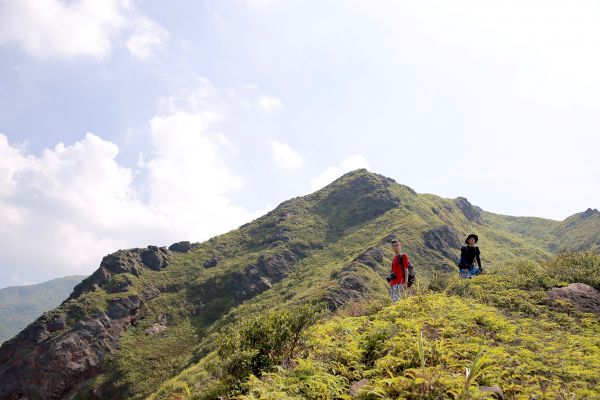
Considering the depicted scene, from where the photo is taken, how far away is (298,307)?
865 centimetres

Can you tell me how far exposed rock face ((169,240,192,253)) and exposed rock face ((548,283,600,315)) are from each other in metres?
74.3

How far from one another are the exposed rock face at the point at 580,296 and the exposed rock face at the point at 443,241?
52324mm

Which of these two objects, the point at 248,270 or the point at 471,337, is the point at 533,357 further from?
the point at 248,270

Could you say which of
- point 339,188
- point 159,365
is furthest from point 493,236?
point 159,365

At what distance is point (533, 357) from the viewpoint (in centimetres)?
665

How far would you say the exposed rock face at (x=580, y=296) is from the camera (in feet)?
37.2

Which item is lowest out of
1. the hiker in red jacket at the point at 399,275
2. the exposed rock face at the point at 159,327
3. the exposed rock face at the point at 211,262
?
the exposed rock face at the point at 159,327

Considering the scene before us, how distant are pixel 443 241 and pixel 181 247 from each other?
52215mm

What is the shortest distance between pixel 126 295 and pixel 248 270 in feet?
62.2

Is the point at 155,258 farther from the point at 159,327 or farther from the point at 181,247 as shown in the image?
the point at 159,327

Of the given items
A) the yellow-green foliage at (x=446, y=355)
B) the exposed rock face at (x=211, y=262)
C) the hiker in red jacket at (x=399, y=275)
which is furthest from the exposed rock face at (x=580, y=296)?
the exposed rock face at (x=211, y=262)

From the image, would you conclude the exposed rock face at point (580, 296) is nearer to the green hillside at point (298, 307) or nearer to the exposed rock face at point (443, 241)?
the green hillside at point (298, 307)

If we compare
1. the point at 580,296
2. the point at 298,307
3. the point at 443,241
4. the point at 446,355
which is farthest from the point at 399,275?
the point at 443,241

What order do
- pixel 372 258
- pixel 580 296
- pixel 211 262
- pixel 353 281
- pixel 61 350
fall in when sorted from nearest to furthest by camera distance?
pixel 580 296
pixel 353 281
pixel 61 350
pixel 372 258
pixel 211 262
